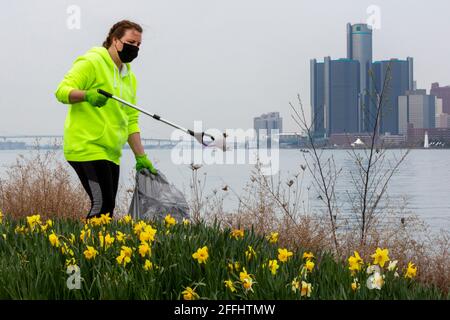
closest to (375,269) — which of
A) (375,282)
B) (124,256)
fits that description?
(375,282)

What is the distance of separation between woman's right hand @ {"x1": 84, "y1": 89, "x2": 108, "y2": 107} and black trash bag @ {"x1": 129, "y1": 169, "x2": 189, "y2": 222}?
940 millimetres

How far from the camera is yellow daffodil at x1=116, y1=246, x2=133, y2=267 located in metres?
3.68

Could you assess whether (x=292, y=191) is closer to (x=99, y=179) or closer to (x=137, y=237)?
(x=99, y=179)

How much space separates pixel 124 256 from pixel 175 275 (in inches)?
13.6

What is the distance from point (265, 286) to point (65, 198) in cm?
603

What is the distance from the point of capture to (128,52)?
5910mm

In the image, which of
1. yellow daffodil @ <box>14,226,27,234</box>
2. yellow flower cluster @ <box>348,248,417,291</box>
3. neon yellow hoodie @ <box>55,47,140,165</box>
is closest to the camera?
yellow flower cluster @ <box>348,248,417,291</box>

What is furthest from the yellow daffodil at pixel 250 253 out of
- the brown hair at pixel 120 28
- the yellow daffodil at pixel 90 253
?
the brown hair at pixel 120 28

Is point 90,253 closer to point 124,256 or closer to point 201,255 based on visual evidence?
point 124,256

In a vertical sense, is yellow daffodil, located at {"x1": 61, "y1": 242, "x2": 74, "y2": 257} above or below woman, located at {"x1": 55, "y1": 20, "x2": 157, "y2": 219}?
below

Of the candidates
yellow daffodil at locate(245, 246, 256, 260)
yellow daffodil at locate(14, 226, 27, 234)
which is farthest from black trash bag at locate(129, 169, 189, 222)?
yellow daffodil at locate(245, 246, 256, 260)

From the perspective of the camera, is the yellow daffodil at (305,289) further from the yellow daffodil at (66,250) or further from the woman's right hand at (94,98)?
the woman's right hand at (94,98)

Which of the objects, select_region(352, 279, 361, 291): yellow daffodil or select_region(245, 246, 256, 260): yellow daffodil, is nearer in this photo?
select_region(352, 279, 361, 291): yellow daffodil

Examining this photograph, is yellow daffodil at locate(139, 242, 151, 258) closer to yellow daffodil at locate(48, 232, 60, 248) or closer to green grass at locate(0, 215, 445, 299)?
green grass at locate(0, 215, 445, 299)
